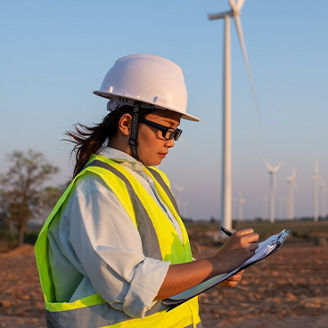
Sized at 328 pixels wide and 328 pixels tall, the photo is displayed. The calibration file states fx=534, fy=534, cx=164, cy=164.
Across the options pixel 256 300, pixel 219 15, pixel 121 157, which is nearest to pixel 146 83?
pixel 121 157

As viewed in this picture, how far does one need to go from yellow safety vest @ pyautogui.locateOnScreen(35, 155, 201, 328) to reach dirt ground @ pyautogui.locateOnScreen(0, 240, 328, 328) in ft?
16.9

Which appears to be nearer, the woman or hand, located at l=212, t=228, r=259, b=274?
the woman

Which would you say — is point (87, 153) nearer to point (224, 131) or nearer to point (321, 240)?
point (321, 240)

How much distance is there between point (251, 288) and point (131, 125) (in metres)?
9.20

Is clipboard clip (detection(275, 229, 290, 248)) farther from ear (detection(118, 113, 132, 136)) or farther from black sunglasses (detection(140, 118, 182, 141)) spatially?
ear (detection(118, 113, 132, 136))

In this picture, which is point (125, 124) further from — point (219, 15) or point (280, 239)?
point (219, 15)

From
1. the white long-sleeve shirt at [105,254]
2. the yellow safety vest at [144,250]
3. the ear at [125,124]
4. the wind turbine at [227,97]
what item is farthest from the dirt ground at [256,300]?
the wind turbine at [227,97]

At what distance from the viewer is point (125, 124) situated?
2.51 meters

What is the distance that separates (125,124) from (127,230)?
2.13 ft

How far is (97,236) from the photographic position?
6.54 ft

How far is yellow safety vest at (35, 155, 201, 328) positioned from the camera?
6.82ft

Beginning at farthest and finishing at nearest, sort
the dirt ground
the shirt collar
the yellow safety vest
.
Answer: the dirt ground
the shirt collar
the yellow safety vest

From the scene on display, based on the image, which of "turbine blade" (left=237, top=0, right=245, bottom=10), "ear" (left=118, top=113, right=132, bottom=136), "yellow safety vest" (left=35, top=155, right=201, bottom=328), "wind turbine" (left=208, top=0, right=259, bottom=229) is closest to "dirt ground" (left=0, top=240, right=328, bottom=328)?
"yellow safety vest" (left=35, top=155, right=201, bottom=328)

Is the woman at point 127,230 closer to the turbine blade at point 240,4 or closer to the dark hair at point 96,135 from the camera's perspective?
the dark hair at point 96,135
